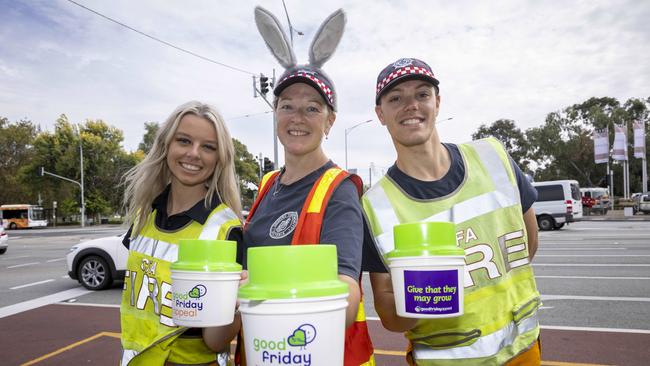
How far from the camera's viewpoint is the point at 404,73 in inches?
74.6

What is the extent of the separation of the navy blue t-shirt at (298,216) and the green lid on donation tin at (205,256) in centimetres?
34

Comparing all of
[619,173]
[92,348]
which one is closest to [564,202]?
[92,348]

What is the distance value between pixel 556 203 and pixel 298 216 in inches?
829

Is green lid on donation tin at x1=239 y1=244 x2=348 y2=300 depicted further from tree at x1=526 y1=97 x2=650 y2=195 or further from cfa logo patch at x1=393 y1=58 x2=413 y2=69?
tree at x1=526 y1=97 x2=650 y2=195

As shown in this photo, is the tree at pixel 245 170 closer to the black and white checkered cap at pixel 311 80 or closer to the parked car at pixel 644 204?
the parked car at pixel 644 204

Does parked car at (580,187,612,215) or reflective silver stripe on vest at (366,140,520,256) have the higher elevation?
reflective silver stripe on vest at (366,140,520,256)

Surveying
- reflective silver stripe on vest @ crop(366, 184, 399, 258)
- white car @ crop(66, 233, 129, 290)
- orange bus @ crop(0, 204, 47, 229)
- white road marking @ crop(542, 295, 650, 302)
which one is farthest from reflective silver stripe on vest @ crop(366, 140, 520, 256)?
orange bus @ crop(0, 204, 47, 229)

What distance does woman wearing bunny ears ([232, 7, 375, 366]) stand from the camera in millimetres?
1503

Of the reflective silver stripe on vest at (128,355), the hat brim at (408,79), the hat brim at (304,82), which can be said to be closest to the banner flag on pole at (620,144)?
the hat brim at (408,79)

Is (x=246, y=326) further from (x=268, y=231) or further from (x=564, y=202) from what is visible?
(x=564, y=202)

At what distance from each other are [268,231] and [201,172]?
59 cm

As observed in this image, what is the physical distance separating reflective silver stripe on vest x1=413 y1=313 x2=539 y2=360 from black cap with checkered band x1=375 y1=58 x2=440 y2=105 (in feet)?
3.63

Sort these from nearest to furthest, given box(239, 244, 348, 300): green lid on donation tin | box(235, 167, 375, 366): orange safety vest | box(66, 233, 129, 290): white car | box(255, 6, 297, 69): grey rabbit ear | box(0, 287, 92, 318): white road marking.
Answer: box(239, 244, 348, 300): green lid on donation tin < box(235, 167, 375, 366): orange safety vest < box(255, 6, 297, 69): grey rabbit ear < box(0, 287, 92, 318): white road marking < box(66, 233, 129, 290): white car

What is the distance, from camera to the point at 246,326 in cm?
95
